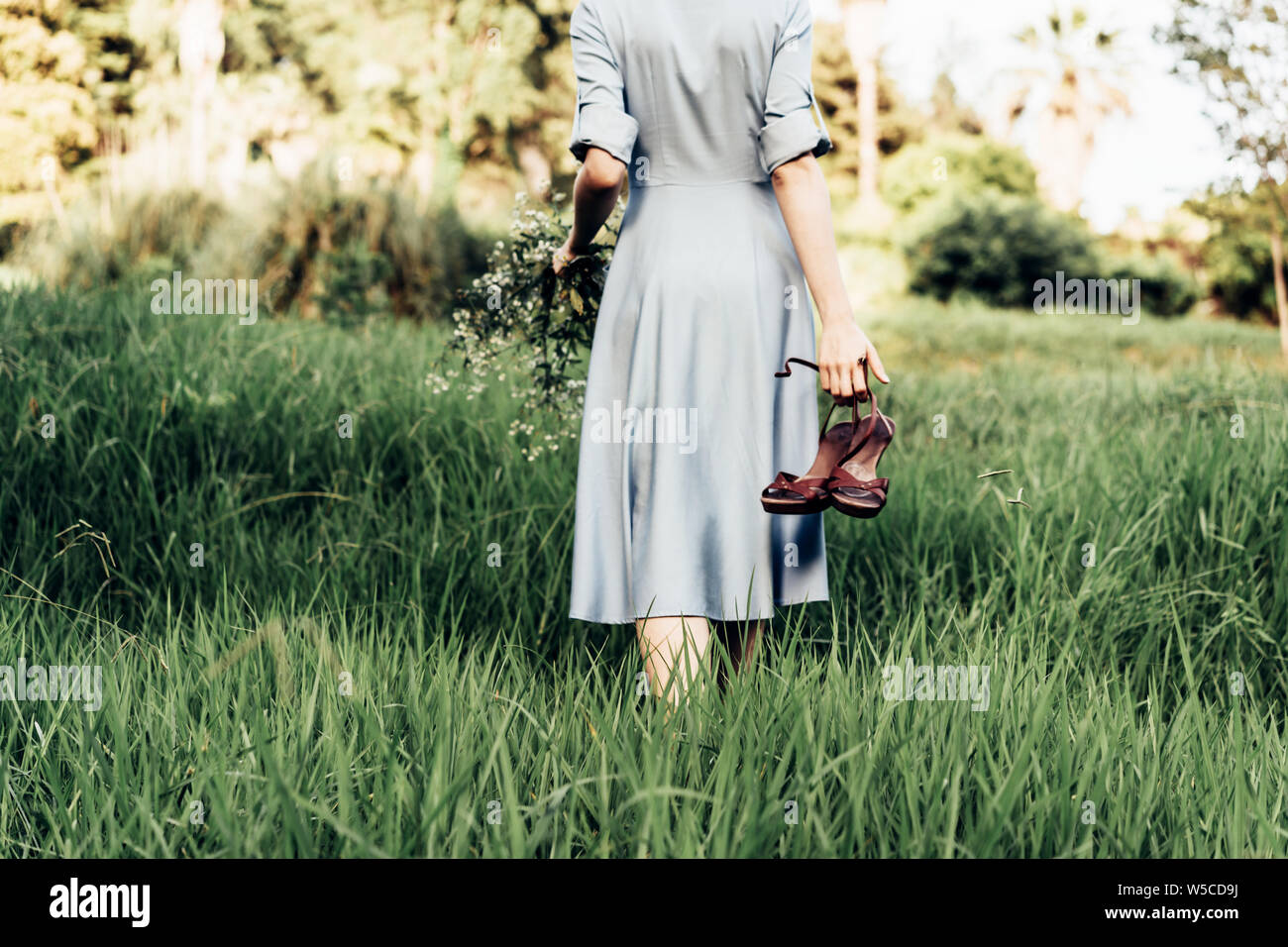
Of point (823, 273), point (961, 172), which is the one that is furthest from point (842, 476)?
point (961, 172)

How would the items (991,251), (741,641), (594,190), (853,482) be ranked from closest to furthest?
(853,482)
(594,190)
(741,641)
(991,251)

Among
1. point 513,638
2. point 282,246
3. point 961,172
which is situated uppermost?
point 961,172

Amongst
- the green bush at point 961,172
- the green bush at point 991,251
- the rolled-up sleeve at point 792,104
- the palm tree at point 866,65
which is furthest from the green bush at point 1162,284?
the rolled-up sleeve at point 792,104

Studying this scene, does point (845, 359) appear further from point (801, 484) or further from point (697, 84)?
point (697, 84)

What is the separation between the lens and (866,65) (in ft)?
75.9

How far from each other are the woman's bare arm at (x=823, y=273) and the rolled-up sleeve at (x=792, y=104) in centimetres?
3

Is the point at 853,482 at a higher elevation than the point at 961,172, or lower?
lower

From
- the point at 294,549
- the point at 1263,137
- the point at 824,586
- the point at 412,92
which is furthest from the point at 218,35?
the point at 824,586

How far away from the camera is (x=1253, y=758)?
194cm

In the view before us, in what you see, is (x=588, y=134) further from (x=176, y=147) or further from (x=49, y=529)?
(x=176, y=147)

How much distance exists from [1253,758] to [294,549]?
2.49 metres

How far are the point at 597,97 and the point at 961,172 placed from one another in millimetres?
21402

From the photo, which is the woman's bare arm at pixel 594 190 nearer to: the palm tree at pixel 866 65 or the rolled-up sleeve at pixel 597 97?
the rolled-up sleeve at pixel 597 97

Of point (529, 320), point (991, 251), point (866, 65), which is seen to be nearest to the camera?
point (529, 320)
